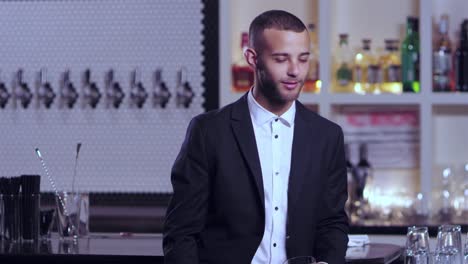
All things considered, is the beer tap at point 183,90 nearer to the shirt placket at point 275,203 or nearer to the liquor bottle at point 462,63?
the liquor bottle at point 462,63

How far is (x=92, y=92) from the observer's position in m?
4.93

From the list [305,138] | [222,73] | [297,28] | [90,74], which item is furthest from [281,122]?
[90,74]

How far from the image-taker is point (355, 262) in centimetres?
283

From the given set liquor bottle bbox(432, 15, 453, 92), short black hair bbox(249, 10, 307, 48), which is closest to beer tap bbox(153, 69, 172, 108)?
liquor bottle bbox(432, 15, 453, 92)

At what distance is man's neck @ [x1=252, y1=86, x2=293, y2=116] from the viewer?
238cm

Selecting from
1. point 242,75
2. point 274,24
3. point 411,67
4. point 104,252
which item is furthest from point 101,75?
point 274,24

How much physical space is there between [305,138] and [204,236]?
13.4 inches

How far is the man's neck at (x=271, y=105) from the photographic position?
238 centimetres

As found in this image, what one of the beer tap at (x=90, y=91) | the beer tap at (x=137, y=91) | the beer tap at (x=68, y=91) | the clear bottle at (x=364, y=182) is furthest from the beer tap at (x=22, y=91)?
the clear bottle at (x=364, y=182)

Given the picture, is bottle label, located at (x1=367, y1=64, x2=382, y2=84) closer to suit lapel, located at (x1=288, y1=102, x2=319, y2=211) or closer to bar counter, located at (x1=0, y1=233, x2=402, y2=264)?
bar counter, located at (x1=0, y1=233, x2=402, y2=264)

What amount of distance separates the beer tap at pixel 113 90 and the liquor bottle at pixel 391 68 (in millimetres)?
1283

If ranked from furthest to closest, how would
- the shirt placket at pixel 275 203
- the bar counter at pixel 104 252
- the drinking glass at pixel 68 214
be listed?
the drinking glass at pixel 68 214
the bar counter at pixel 104 252
the shirt placket at pixel 275 203

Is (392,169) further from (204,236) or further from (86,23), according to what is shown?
(204,236)

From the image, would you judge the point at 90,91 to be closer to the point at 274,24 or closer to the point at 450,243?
the point at 274,24
